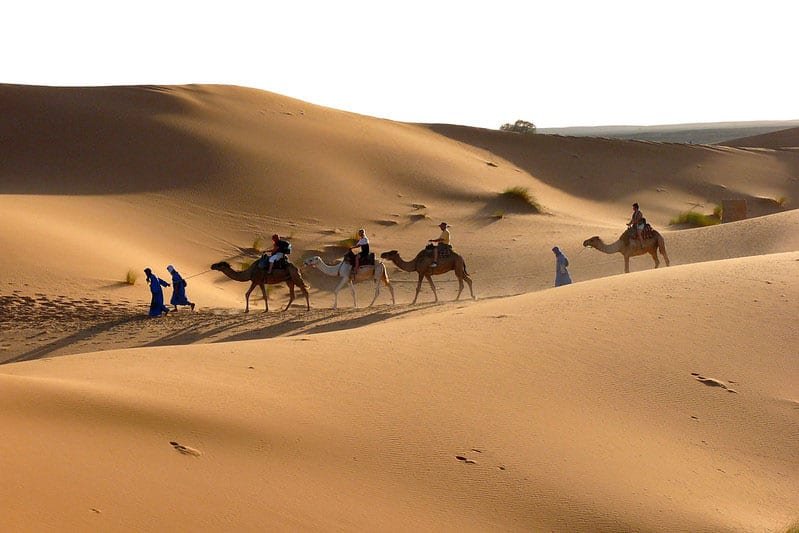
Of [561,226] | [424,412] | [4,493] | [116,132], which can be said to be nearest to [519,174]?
[561,226]

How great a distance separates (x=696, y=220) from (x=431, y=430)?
2987 cm

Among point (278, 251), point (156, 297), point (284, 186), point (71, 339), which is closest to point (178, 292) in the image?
point (156, 297)

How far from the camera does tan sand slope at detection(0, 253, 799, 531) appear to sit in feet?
25.1

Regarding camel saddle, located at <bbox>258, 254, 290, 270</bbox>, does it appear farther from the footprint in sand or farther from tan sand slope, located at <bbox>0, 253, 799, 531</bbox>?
the footprint in sand

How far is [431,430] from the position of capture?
31.4 ft

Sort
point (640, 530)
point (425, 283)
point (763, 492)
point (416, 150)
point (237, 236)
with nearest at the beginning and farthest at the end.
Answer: point (640, 530), point (763, 492), point (425, 283), point (237, 236), point (416, 150)

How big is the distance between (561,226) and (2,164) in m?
17.9

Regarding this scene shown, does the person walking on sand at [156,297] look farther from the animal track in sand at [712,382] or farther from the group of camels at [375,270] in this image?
the animal track in sand at [712,382]

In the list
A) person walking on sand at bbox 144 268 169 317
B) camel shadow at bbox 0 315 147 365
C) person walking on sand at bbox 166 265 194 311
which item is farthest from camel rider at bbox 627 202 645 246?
camel shadow at bbox 0 315 147 365

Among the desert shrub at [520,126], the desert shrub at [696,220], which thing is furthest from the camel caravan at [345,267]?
the desert shrub at [520,126]

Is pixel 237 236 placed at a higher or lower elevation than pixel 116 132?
lower

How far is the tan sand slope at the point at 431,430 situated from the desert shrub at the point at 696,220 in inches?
953

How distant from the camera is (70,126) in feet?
132

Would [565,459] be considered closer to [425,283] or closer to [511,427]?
[511,427]
